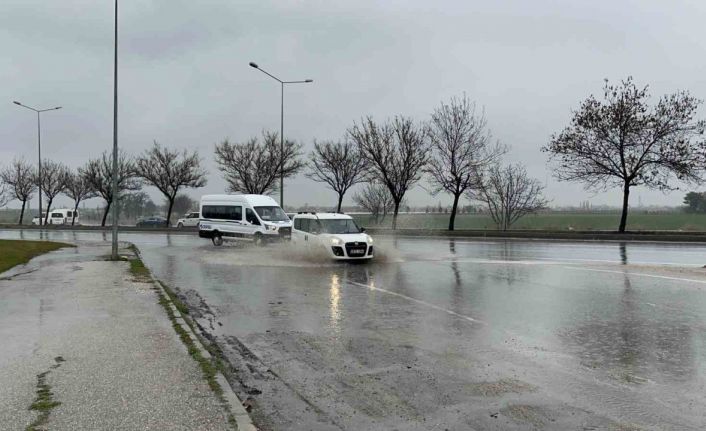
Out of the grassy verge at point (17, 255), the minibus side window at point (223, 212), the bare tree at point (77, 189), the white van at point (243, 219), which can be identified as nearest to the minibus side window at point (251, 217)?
the white van at point (243, 219)

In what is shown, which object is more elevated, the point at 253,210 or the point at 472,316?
the point at 253,210

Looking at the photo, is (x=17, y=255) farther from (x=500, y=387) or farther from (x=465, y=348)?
(x=500, y=387)

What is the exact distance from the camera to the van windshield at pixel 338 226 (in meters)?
18.3

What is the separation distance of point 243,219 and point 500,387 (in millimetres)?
22092

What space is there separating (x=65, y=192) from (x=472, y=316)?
70917mm

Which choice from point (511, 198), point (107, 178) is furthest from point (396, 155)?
point (107, 178)

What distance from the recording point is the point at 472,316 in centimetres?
860

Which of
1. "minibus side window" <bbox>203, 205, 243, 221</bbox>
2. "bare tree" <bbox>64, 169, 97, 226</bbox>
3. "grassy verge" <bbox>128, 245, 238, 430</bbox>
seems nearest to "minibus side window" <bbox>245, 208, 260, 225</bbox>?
"minibus side window" <bbox>203, 205, 243, 221</bbox>

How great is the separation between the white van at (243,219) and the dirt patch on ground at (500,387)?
774 inches

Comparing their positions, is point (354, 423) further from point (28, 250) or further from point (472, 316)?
point (28, 250)

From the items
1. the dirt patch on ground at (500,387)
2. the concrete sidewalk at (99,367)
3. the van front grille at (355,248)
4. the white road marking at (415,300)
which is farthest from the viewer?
the van front grille at (355,248)

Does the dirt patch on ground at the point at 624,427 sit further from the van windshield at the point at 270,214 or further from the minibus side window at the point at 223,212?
the minibus side window at the point at 223,212

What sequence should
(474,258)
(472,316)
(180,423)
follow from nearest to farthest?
(180,423) < (472,316) < (474,258)

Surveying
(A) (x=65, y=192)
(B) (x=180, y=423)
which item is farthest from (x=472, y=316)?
(A) (x=65, y=192)
